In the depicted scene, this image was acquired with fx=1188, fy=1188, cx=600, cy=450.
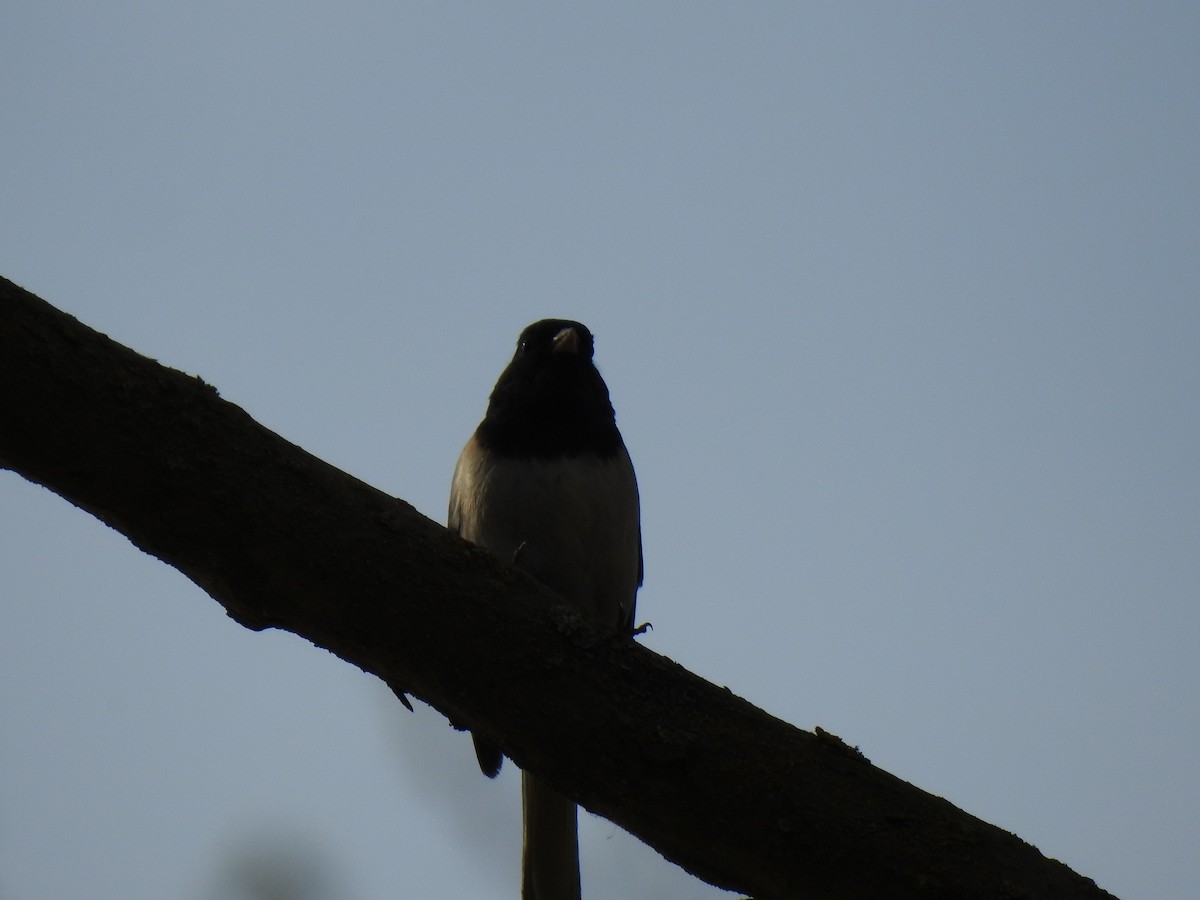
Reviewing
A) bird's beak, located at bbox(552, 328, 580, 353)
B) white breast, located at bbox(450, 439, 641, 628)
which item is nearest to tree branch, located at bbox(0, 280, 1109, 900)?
white breast, located at bbox(450, 439, 641, 628)

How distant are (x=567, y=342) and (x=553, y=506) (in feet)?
2.46

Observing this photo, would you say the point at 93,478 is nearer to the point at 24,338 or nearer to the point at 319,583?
the point at 24,338

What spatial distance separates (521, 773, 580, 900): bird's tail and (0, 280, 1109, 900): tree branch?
51.7 inches

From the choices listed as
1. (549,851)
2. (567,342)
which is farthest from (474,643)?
(567,342)

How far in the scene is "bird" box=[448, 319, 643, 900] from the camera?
3.60 metres

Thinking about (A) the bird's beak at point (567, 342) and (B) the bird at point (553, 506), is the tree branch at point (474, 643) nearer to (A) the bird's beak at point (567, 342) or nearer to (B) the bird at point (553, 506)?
(B) the bird at point (553, 506)

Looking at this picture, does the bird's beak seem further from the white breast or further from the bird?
the white breast

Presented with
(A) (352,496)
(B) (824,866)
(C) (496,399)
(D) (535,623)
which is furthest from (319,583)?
(C) (496,399)

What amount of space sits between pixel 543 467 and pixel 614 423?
47cm

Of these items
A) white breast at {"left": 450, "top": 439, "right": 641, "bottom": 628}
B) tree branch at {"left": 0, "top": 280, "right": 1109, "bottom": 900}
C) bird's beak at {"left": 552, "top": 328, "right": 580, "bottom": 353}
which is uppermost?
bird's beak at {"left": 552, "top": 328, "right": 580, "bottom": 353}

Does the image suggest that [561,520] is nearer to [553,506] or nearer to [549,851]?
[553,506]

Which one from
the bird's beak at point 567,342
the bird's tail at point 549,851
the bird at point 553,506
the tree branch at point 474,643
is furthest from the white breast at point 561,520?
the tree branch at point 474,643

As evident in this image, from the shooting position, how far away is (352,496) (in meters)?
2.31

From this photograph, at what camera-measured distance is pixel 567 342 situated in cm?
429
